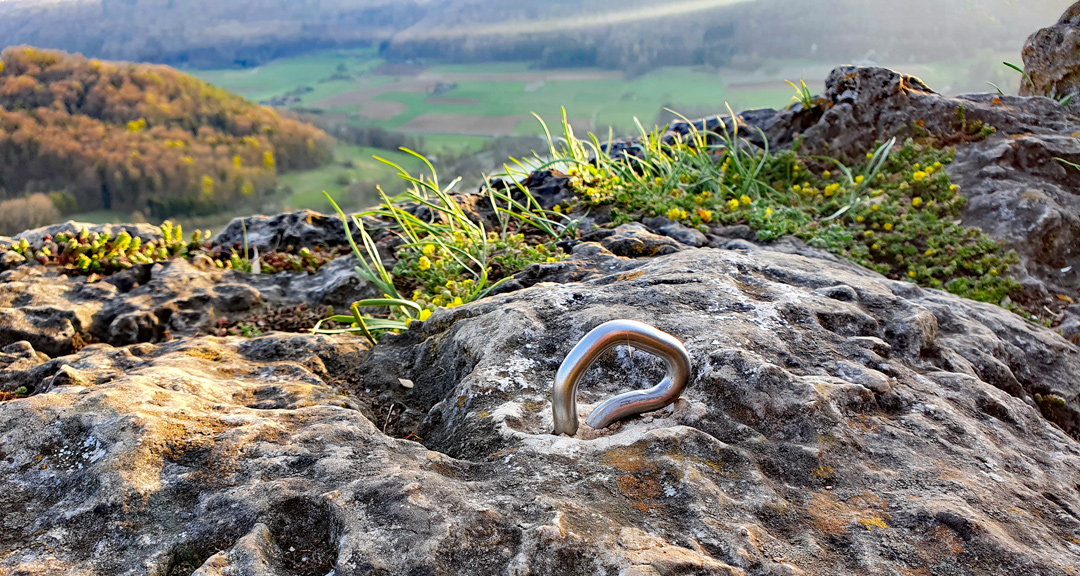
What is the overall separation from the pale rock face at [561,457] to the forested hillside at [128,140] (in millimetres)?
8992

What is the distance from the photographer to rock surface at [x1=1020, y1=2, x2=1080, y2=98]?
16.8 ft

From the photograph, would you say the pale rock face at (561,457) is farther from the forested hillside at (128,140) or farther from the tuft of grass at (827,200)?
the forested hillside at (128,140)

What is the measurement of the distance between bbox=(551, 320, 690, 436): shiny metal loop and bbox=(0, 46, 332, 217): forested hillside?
9.99 metres

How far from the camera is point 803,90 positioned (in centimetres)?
561

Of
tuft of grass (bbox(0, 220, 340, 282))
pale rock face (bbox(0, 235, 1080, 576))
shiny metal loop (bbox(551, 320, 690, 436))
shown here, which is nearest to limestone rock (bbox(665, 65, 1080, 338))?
pale rock face (bbox(0, 235, 1080, 576))

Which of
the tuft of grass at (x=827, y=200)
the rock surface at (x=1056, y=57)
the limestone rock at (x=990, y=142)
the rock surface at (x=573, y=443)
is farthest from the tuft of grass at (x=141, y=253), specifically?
the rock surface at (x=1056, y=57)

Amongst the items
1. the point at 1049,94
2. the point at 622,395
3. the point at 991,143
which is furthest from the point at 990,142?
the point at 622,395

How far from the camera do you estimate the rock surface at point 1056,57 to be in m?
5.11

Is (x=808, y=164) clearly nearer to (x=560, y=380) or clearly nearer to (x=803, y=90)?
(x=803, y=90)

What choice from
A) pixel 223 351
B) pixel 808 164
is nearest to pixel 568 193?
pixel 808 164

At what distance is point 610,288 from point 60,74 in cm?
1314

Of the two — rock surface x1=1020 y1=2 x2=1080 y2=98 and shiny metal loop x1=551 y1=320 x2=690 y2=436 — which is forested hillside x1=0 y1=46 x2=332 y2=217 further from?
rock surface x1=1020 y1=2 x2=1080 y2=98

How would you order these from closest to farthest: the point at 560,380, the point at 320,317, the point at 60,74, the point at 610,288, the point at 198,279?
1. the point at 560,380
2. the point at 610,288
3. the point at 320,317
4. the point at 198,279
5. the point at 60,74

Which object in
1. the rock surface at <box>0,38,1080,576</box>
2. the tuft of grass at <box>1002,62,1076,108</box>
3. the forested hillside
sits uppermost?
the tuft of grass at <box>1002,62,1076,108</box>
